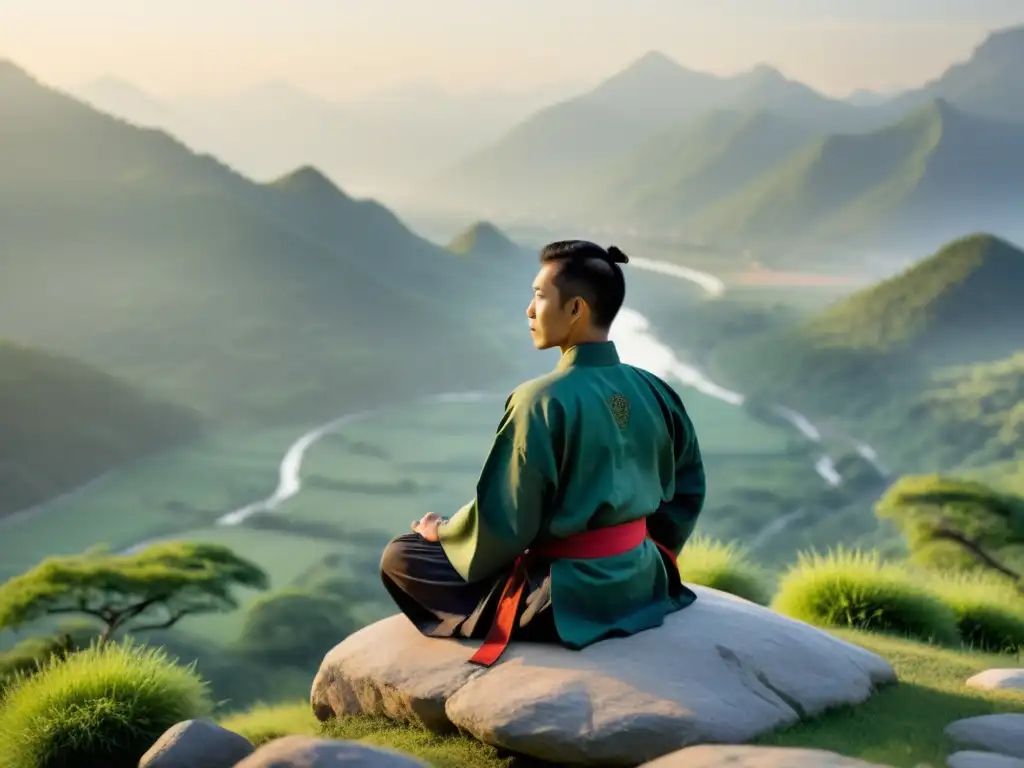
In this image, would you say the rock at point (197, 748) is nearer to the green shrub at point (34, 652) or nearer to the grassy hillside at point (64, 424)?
the green shrub at point (34, 652)

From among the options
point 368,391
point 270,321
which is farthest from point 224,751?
Answer: point 270,321

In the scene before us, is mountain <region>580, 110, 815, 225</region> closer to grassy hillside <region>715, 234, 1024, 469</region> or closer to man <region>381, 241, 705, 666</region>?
grassy hillside <region>715, 234, 1024, 469</region>

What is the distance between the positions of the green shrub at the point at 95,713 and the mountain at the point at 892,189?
1459cm

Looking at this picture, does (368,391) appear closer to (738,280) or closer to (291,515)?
(291,515)

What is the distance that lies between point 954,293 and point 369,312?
7146mm

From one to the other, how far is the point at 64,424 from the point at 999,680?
7677 mm

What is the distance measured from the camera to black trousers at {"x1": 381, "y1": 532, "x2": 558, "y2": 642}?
2.01 metres

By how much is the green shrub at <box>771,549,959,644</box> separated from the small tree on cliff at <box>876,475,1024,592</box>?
1.49 metres

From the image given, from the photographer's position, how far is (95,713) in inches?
93.3

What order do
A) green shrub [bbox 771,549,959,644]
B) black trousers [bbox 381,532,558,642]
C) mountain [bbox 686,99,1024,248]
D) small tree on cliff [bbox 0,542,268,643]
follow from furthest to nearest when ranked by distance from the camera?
mountain [bbox 686,99,1024,248], small tree on cliff [bbox 0,542,268,643], green shrub [bbox 771,549,959,644], black trousers [bbox 381,532,558,642]

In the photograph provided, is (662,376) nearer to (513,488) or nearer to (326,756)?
(513,488)

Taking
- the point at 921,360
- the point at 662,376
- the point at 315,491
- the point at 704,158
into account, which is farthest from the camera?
the point at 704,158

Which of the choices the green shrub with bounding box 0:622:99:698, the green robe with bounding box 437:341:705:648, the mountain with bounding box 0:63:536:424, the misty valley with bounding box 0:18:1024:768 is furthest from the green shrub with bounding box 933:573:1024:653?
the mountain with bounding box 0:63:536:424

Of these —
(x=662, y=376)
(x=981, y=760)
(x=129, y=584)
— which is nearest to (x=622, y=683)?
(x=981, y=760)
